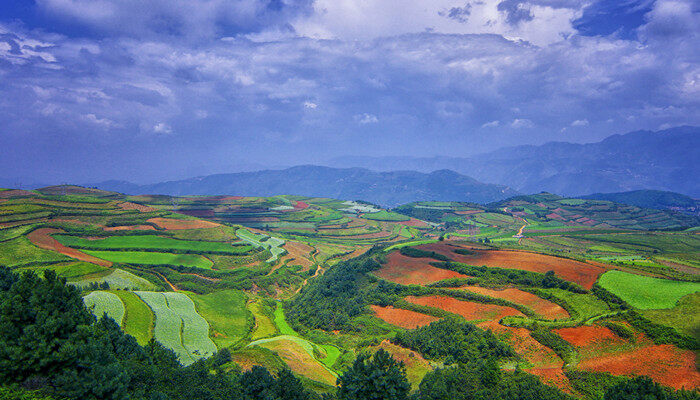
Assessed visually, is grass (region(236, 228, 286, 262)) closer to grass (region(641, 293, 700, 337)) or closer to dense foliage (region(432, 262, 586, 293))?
dense foliage (region(432, 262, 586, 293))

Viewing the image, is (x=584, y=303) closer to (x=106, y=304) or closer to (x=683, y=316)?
(x=683, y=316)

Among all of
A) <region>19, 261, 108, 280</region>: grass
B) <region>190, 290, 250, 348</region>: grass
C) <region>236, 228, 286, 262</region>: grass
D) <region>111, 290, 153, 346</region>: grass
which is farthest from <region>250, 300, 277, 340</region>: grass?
<region>236, 228, 286, 262</region>: grass

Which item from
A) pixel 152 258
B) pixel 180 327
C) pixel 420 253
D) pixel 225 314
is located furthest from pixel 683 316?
pixel 152 258

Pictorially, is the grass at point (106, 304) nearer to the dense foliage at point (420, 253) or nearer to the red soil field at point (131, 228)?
the red soil field at point (131, 228)

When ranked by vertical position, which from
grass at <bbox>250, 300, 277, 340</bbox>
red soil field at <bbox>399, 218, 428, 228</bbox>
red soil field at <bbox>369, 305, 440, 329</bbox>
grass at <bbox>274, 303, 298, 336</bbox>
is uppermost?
red soil field at <bbox>399, 218, 428, 228</bbox>

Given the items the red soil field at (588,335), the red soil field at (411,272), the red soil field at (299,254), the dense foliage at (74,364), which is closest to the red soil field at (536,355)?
the red soil field at (588,335)
